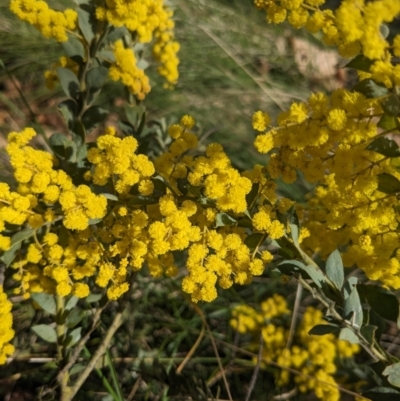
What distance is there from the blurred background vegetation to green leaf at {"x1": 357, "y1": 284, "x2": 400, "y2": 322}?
49 cm

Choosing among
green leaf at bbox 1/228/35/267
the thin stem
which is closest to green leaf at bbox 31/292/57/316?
the thin stem

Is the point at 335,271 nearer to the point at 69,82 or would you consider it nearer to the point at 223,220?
the point at 223,220

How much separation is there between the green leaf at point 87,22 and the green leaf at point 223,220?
58 cm

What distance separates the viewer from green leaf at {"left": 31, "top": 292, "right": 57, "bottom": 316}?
42.0 inches

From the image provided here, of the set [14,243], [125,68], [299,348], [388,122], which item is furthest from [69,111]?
[299,348]

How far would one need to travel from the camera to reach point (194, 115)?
2.64 meters

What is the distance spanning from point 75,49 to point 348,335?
0.89 m

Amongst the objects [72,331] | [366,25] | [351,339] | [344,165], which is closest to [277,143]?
[344,165]

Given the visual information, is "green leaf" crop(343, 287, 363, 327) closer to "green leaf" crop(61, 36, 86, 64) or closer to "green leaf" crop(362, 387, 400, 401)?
"green leaf" crop(362, 387, 400, 401)

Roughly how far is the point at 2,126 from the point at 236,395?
1.63 meters

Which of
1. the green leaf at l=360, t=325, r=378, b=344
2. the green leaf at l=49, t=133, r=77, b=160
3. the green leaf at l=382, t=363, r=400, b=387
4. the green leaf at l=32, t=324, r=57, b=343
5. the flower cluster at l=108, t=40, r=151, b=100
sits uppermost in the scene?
the flower cluster at l=108, t=40, r=151, b=100

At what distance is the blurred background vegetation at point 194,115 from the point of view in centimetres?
162

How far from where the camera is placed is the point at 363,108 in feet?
2.32

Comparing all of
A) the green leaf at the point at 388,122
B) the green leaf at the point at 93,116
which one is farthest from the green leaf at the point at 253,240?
the green leaf at the point at 93,116
